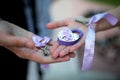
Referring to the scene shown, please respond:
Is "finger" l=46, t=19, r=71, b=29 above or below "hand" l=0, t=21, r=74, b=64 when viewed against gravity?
above

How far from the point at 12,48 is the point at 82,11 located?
1.89 feet

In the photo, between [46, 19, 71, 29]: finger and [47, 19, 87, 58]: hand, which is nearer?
[47, 19, 87, 58]: hand

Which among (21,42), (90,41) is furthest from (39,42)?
(90,41)

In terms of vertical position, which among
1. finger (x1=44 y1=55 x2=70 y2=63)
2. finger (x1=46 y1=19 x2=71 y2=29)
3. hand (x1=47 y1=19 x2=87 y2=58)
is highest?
finger (x1=46 y1=19 x2=71 y2=29)

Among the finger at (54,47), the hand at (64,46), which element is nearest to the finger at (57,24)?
the hand at (64,46)

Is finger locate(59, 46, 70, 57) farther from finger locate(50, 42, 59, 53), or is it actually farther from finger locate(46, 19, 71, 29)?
finger locate(46, 19, 71, 29)

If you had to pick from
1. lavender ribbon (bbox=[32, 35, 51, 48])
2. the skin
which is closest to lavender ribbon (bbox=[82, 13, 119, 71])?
the skin

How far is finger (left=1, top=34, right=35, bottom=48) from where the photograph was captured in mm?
1191

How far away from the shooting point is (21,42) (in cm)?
120

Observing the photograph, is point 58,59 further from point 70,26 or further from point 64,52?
point 70,26

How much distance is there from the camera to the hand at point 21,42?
3.90 ft

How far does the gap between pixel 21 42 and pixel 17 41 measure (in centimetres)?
2

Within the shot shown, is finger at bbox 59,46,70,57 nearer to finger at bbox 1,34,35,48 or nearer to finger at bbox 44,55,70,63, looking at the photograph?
finger at bbox 44,55,70,63

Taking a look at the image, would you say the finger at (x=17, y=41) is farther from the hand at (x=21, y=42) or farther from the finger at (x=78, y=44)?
the finger at (x=78, y=44)
